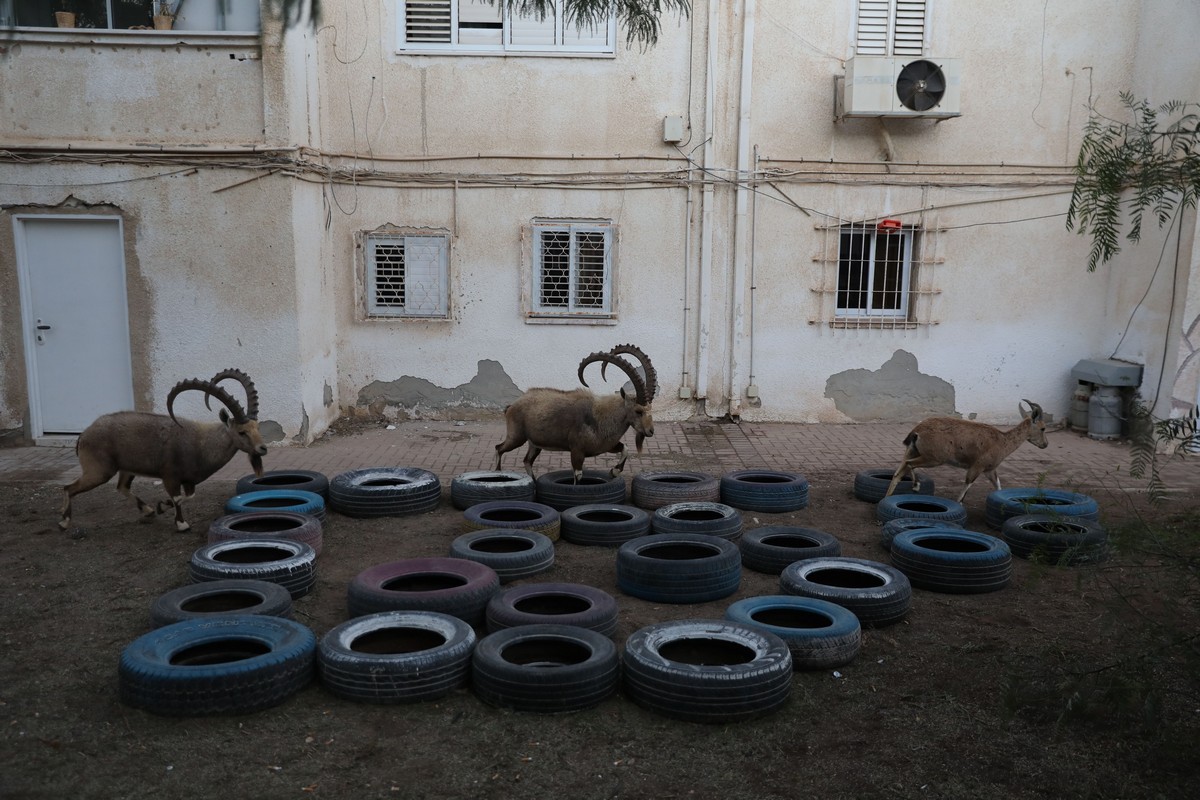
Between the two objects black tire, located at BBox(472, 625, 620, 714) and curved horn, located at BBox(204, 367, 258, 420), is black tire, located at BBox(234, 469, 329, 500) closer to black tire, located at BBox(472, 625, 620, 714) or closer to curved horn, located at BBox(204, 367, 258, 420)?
curved horn, located at BBox(204, 367, 258, 420)

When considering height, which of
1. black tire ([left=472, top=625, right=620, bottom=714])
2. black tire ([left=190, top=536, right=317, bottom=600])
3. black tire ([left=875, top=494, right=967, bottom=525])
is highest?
black tire ([left=875, top=494, right=967, bottom=525])

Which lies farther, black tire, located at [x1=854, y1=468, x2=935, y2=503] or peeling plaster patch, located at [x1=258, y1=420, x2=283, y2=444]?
peeling plaster patch, located at [x1=258, y1=420, x2=283, y2=444]

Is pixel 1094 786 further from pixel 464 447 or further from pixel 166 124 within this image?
pixel 166 124

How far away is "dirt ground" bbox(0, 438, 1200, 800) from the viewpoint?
4176 mm

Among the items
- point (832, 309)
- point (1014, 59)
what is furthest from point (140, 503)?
point (1014, 59)

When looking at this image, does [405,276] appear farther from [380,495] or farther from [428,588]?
[428,588]

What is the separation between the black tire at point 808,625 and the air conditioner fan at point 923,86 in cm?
778

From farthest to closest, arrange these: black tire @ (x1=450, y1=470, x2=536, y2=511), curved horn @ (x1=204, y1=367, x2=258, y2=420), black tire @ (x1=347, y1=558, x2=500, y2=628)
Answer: black tire @ (x1=450, y1=470, x2=536, y2=511)
curved horn @ (x1=204, y1=367, x2=258, y2=420)
black tire @ (x1=347, y1=558, x2=500, y2=628)

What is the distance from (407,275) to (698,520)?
608 centimetres

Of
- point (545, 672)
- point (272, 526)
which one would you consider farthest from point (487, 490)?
point (545, 672)

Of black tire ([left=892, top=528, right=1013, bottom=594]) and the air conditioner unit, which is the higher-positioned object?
the air conditioner unit

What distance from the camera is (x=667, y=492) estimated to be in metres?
8.50

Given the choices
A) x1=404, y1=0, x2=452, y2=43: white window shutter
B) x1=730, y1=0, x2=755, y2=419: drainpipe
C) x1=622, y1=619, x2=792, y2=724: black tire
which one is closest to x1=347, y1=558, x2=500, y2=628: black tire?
x1=622, y1=619, x2=792, y2=724: black tire

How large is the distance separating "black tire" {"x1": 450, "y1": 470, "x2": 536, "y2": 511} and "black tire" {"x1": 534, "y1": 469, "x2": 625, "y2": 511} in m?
0.12
